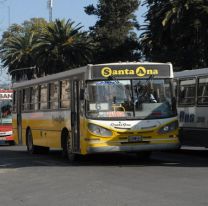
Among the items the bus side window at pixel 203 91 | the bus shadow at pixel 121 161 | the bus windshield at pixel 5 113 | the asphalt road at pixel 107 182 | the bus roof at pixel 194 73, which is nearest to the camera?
the asphalt road at pixel 107 182

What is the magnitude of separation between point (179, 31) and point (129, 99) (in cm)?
3413

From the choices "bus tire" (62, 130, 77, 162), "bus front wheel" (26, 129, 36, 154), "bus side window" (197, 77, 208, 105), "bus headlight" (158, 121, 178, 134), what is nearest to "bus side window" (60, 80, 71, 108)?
"bus tire" (62, 130, 77, 162)

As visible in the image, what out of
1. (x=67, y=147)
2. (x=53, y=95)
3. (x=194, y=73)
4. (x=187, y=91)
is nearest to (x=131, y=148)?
(x=67, y=147)

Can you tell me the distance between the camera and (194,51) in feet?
174

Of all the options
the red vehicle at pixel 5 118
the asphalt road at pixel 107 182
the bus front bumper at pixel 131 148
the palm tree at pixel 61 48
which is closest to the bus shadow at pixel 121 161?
the asphalt road at pixel 107 182

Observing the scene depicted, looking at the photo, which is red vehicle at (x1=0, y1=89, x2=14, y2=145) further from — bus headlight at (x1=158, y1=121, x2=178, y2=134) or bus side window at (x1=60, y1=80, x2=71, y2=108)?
bus headlight at (x1=158, y1=121, x2=178, y2=134)

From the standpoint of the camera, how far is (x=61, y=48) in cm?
7762

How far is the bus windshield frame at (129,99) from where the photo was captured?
16922 mm

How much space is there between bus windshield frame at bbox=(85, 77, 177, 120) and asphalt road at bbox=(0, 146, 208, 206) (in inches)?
52.2

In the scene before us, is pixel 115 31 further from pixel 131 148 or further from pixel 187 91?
pixel 131 148

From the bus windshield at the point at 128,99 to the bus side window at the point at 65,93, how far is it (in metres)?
1.75

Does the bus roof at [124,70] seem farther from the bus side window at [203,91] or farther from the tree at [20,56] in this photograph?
the tree at [20,56]

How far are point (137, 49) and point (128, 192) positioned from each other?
238 ft

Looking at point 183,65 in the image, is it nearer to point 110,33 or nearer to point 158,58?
point 158,58
